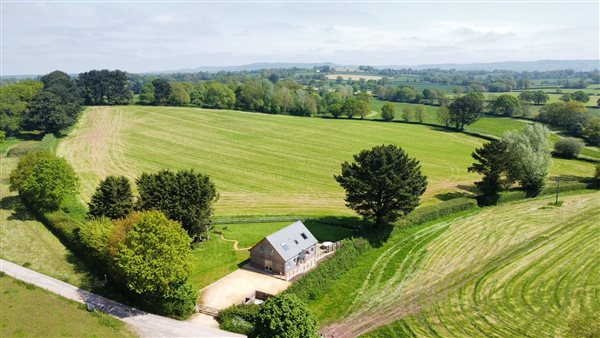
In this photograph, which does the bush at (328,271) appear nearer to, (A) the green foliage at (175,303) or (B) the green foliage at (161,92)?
(A) the green foliage at (175,303)

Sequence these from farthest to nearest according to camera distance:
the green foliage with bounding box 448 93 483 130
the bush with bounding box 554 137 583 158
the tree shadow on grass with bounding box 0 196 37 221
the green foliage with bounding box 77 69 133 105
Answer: the green foliage with bounding box 77 69 133 105 → the green foliage with bounding box 448 93 483 130 → the bush with bounding box 554 137 583 158 → the tree shadow on grass with bounding box 0 196 37 221

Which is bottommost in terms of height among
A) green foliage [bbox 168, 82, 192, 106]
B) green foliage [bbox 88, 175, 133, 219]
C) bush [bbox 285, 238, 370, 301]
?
bush [bbox 285, 238, 370, 301]

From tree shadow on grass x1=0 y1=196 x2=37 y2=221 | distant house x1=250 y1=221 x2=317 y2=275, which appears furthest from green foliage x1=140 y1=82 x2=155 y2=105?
distant house x1=250 y1=221 x2=317 y2=275

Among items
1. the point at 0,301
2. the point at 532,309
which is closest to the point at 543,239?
the point at 532,309

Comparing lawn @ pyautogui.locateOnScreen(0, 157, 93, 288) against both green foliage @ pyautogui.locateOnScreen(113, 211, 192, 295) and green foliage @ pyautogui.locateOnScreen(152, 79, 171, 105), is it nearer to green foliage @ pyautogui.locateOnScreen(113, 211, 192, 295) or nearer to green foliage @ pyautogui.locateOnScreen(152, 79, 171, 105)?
green foliage @ pyautogui.locateOnScreen(113, 211, 192, 295)

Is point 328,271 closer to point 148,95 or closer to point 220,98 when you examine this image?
point 220,98

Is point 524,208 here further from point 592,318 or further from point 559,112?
point 559,112

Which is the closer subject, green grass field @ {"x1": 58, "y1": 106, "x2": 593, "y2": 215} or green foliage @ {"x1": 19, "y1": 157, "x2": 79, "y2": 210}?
green foliage @ {"x1": 19, "y1": 157, "x2": 79, "y2": 210}
